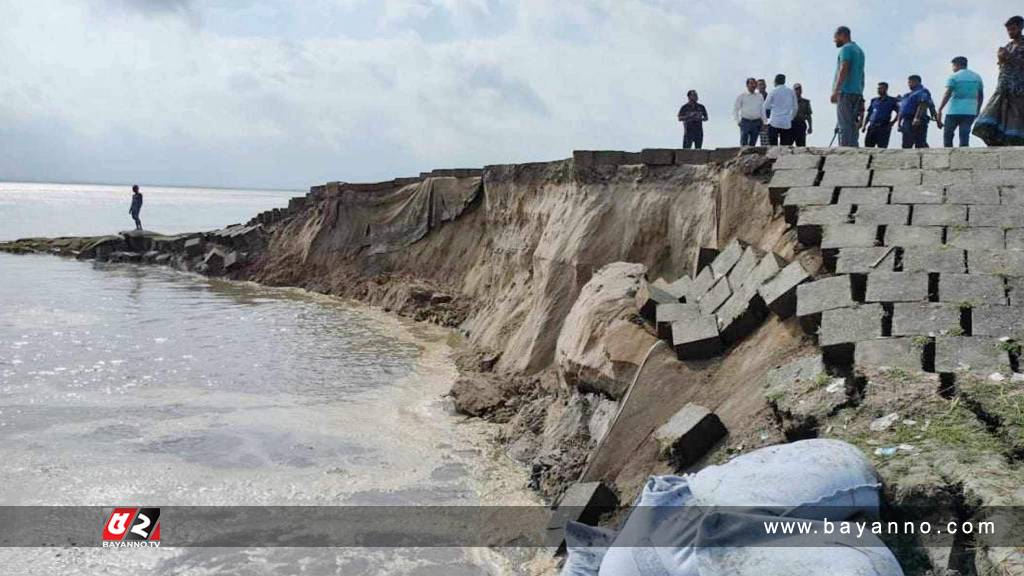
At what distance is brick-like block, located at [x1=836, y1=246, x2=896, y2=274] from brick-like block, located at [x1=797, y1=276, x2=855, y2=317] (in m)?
0.25

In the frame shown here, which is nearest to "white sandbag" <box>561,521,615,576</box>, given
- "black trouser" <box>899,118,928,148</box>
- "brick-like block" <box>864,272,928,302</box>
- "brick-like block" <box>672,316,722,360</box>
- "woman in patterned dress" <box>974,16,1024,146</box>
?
"brick-like block" <box>672,316,722,360</box>

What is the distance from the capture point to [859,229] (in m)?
5.70

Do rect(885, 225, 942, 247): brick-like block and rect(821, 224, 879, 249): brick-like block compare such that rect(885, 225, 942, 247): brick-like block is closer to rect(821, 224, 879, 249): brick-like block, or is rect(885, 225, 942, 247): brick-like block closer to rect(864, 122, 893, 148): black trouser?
rect(821, 224, 879, 249): brick-like block

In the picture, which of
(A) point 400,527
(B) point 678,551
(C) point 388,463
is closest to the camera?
(B) point 678,551

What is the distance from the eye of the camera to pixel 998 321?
433 centimetres

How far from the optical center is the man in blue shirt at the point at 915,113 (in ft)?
31.2

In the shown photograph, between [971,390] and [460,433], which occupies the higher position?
[971,390]

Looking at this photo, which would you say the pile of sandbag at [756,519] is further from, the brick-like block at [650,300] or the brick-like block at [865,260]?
the brick-like block at [650,300]

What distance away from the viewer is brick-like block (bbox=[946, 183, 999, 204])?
19.0 feet

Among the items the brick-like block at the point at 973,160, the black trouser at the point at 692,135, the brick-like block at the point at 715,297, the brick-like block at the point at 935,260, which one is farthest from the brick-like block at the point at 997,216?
the black trouser at the point at 692,135

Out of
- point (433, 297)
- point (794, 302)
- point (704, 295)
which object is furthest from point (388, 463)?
point (433, 297)

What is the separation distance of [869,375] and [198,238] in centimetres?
2138

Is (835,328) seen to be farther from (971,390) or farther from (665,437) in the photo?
(665,437)

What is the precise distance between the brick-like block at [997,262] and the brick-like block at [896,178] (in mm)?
1287
